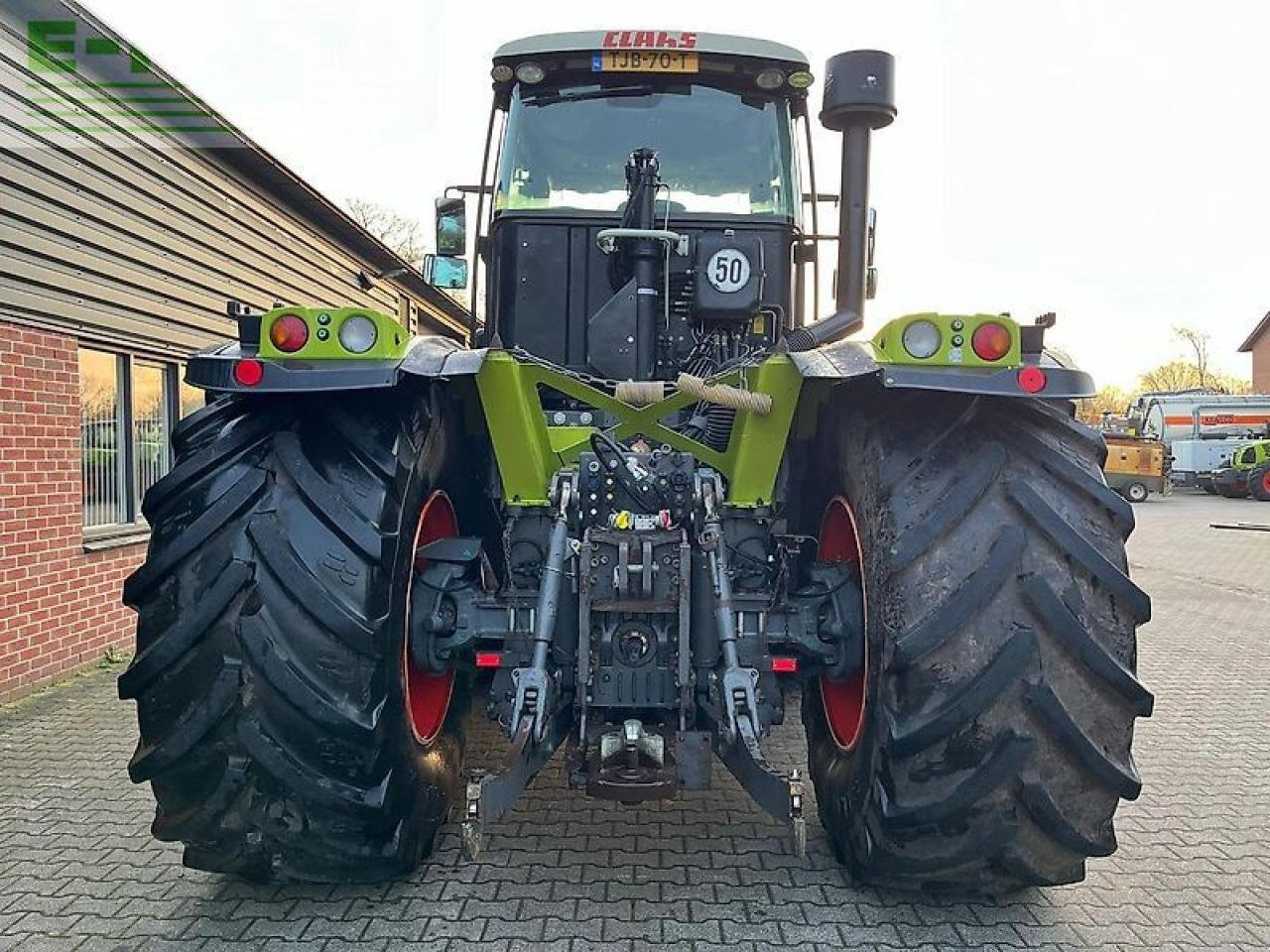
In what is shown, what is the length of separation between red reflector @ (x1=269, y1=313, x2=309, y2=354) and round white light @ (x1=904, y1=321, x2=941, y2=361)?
1.77 m

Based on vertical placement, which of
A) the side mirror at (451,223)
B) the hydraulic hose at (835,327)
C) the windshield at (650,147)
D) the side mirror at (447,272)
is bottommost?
→ the hydraulic hose at (835,327)

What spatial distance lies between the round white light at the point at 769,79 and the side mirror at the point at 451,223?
1.69 meters

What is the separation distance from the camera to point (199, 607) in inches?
119

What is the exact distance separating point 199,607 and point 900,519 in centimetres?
208

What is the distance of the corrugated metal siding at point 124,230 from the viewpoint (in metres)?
6.50

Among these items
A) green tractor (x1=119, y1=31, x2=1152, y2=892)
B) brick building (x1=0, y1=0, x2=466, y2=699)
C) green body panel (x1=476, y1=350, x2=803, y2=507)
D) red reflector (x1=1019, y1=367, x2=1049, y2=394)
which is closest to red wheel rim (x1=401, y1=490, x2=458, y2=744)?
green tractor (x1=119, y1=31, x2=1152, y2=892)

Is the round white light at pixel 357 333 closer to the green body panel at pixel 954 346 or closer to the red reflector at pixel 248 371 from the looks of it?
the red reflector at pixel 248 371

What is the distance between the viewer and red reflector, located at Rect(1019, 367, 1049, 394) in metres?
2.94

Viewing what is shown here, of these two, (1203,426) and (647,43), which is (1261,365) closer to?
(1203,426)

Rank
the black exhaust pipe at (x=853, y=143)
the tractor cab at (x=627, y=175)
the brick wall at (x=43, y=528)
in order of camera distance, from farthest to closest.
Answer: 1. the brick wall at (x=43, y=528)
2. the tractor cab at (x=627, y=175)
3. the black exhaust pipe at (x=853, y=143)

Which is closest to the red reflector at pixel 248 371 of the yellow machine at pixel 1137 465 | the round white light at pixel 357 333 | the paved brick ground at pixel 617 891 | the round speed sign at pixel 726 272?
the round white light at pixel 357 333

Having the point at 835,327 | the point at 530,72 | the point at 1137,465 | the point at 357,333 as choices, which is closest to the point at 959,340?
the point at 835,327

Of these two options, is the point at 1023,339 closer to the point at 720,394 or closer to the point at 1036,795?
the point at 720,394

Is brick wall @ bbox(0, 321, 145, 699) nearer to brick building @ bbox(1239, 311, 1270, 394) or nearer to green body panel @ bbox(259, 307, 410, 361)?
green body panel @ bbox(259, 307, 410, 361)
